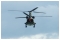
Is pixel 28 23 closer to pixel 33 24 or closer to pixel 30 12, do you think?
pixel 33 24

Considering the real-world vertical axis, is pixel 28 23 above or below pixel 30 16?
below

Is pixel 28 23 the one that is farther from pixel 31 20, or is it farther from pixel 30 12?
pixel 30 12

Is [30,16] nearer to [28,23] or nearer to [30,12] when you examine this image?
[30,12]

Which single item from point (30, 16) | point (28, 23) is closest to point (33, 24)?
point (28, 23)

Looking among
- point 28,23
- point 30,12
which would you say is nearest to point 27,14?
point 30,12

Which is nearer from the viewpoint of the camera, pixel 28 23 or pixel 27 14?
pixel 28 23

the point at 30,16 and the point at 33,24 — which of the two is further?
the point at 30,16

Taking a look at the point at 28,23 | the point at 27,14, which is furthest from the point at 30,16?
the point at 28,23

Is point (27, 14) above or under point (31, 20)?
above
